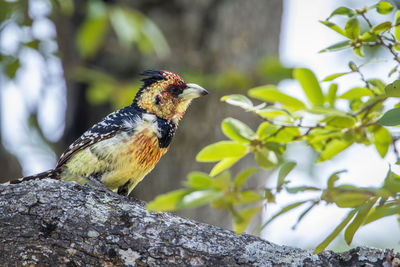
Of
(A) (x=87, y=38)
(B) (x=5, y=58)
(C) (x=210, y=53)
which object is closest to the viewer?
(A) (x=87, y=38)

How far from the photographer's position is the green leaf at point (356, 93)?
252 centimetres

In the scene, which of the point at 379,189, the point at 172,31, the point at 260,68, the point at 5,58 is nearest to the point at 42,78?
the point at 5,58

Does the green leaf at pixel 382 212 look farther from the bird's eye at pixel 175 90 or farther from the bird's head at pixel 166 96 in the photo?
the bird's eye at pixel 175 90

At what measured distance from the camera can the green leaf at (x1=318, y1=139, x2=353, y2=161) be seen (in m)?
2.56

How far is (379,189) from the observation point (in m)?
1.89

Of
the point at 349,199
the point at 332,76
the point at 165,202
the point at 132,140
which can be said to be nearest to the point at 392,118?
the point at 349,199

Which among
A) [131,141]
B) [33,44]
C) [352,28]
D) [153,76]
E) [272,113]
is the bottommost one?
[272,113]

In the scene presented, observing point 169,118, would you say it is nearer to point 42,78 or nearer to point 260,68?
point 260,68

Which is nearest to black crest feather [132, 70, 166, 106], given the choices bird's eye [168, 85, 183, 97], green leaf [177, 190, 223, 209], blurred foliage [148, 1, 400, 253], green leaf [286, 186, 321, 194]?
bird's eye [168, 85, 183, 97]

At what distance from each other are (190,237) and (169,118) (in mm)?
1587

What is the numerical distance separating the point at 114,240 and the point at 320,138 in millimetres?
1090

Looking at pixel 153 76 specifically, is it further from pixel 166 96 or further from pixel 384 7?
pixel 384 7

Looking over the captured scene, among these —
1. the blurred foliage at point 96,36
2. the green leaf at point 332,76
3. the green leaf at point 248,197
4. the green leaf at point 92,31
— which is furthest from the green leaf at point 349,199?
the green leaf at point 92,31

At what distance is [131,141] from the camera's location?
3441mm
